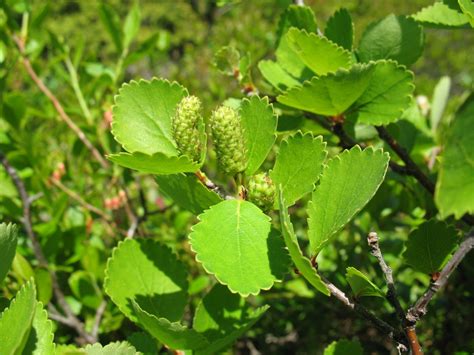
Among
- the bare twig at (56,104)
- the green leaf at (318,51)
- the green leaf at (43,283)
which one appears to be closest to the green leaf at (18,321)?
the green leaf at (43,283)

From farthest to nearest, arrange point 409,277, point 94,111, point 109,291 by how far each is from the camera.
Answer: point 94,111, point 409,277, point 109,291

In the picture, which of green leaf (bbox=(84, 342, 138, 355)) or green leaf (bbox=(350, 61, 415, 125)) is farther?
green leaf (bbox=(350, 61, 415, 125))

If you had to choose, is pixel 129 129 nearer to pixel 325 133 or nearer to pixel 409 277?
pixel 325 133

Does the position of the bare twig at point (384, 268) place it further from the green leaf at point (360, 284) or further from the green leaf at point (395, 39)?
the green leaf at point (395, 39)

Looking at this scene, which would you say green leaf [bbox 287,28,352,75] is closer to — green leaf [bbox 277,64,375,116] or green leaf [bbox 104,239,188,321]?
green leaf [bbox 277,64,375,116]

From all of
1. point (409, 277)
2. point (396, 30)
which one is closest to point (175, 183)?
point (396, 30)

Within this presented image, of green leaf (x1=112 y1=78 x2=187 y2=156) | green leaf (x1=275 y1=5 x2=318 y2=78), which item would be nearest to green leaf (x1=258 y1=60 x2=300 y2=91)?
green leaf (x1=275 y1=5 x2=318 y2=78)

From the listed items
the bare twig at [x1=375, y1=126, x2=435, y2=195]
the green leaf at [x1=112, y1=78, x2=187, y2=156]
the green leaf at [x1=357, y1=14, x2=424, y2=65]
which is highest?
the green leaf at [x1=357, y1=14, x2=424, y2=65]
